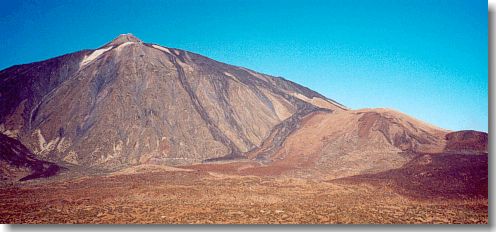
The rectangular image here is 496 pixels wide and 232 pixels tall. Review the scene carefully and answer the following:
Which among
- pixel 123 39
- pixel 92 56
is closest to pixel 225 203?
pixel 92 56

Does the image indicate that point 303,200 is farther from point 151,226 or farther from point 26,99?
point 26,99

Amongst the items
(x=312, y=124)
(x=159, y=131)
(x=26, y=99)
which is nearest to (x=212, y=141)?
(x=159, y=131)

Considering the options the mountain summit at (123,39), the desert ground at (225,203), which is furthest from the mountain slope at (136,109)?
the desert ground at (225,203)

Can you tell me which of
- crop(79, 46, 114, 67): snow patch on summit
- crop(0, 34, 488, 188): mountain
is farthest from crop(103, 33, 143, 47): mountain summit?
crop(0, 34, 488, 188): mountain

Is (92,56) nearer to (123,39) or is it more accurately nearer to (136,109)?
(123,39)

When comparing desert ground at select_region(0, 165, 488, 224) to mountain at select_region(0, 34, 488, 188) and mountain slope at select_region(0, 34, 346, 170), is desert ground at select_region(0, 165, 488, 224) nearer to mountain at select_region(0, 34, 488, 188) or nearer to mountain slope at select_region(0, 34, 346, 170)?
mountain at select_region(0, 34, 488, 188)

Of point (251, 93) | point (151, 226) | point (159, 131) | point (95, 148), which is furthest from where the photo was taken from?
point (251, 93)
